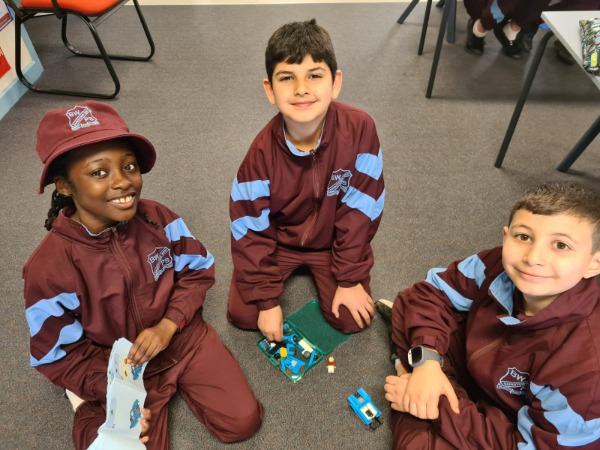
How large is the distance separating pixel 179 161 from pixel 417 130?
3.90ft

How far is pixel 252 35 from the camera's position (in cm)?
306

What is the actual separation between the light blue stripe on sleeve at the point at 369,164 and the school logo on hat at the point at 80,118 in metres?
0.71

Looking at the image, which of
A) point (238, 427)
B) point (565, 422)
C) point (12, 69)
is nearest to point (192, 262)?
point (238, 427)

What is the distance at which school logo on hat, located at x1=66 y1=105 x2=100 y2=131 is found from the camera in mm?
962

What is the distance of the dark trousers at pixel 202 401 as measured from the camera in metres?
1.20

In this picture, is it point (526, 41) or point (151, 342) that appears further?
point (526, 41)

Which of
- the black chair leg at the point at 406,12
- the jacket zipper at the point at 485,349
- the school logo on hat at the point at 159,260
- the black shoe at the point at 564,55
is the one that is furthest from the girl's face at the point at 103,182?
the black shoe at the point at 564,55

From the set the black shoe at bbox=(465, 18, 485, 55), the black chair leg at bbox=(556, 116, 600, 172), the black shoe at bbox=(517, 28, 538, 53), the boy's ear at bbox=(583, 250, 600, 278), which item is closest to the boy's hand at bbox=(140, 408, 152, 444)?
the boy's ear at bbox=(583, 250, 600, 278)

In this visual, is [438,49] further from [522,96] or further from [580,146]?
[580,146]

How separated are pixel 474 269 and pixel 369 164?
1.37 ft

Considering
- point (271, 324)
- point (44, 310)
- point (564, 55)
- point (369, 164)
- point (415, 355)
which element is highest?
point (369, 164)

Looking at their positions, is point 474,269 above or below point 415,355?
above

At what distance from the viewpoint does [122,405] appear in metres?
1.02

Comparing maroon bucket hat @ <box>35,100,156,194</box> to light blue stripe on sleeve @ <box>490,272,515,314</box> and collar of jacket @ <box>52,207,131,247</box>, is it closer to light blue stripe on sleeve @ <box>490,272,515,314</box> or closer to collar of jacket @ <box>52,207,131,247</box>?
collar of jacket @ <box>52,207,131,247</box>
